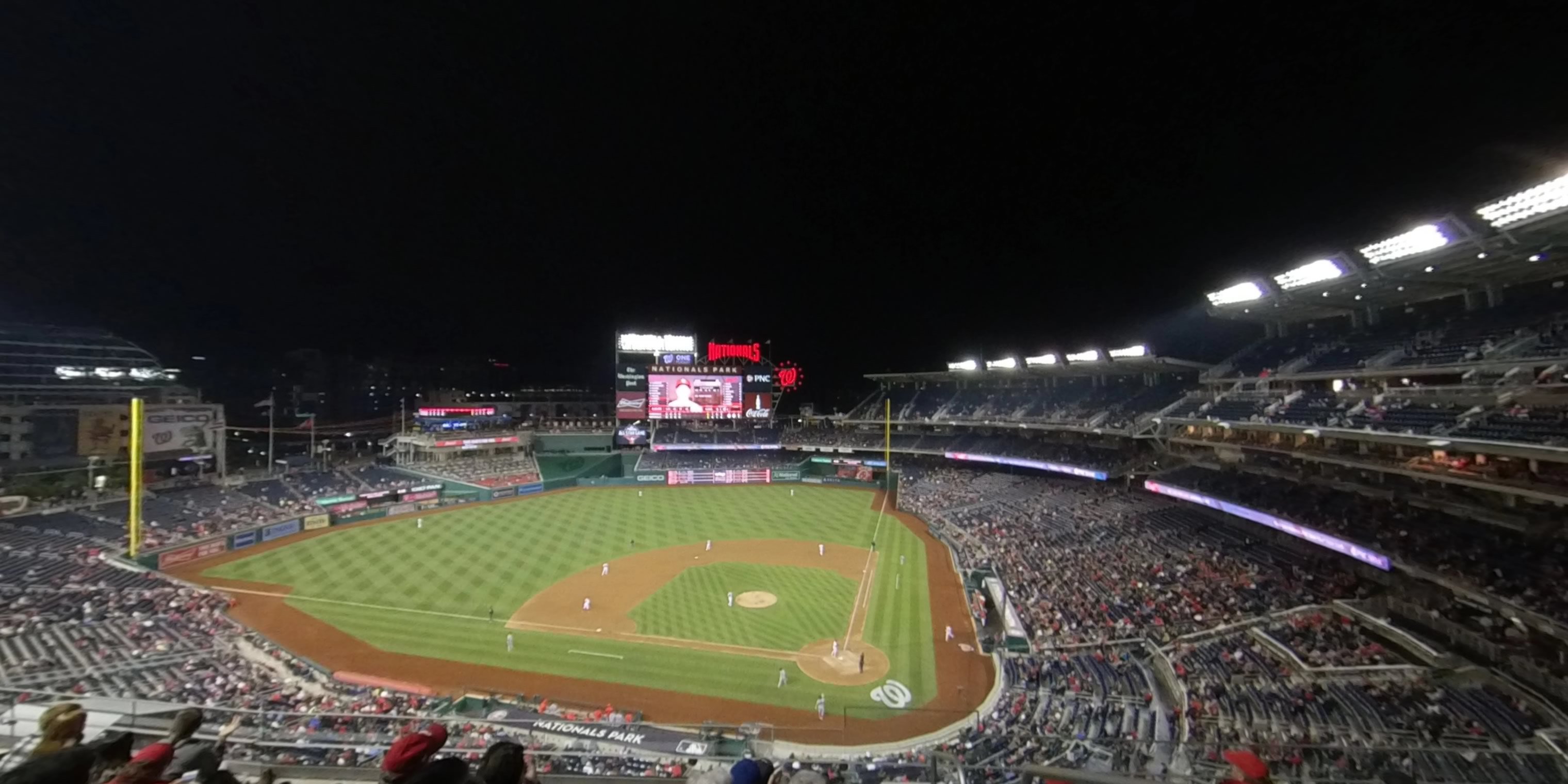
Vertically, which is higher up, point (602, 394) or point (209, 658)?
point (602, 394)

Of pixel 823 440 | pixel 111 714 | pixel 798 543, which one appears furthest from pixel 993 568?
pixel 823 440

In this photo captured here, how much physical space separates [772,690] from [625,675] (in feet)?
15.1

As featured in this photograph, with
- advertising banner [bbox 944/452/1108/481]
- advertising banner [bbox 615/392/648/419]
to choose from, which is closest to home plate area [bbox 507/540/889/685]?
advertising banner [bbox 944/452/1108/481]

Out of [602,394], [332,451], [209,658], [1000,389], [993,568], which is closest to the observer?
[209,658]

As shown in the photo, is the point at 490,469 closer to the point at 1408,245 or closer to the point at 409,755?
the point at 409,755

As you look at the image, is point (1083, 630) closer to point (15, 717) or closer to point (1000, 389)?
point (15, 717)

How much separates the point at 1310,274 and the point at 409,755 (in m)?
27.5

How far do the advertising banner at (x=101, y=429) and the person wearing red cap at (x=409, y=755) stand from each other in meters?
50.1

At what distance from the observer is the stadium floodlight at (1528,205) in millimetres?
12852

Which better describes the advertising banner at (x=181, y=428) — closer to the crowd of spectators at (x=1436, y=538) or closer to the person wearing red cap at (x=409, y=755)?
the person wearing red cap at (x=409, y=755)

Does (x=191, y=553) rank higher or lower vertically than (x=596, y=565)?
higher

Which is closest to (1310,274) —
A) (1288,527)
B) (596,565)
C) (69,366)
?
(1288,527)

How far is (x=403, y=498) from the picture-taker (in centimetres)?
4253

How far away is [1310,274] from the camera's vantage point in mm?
21016
